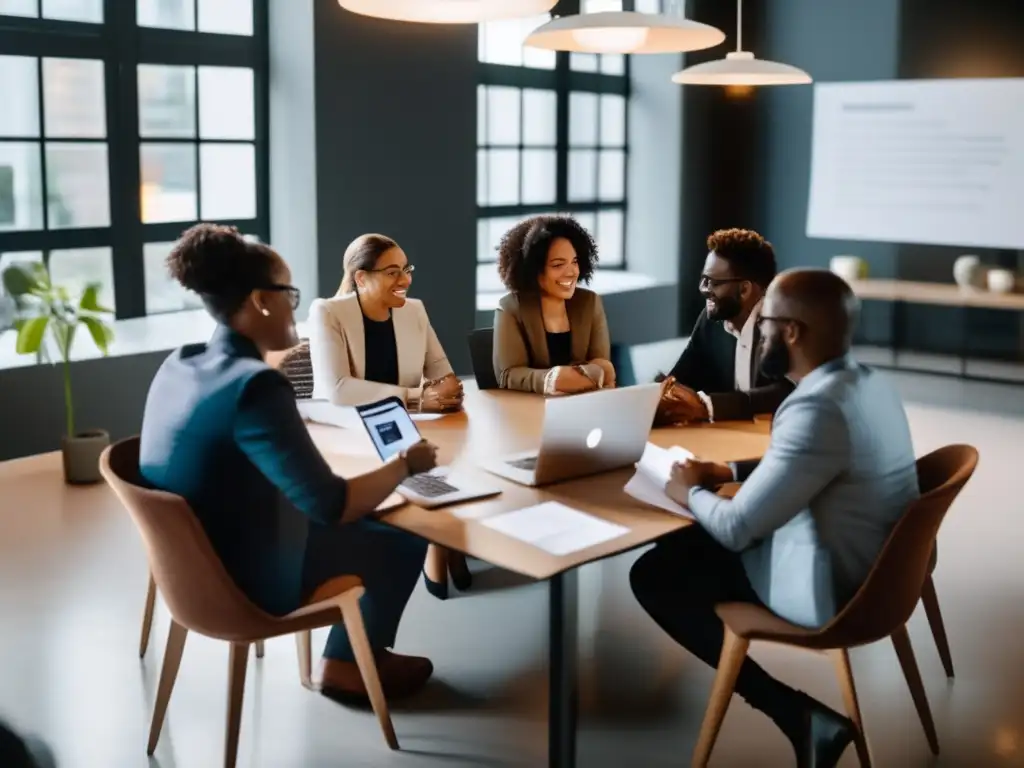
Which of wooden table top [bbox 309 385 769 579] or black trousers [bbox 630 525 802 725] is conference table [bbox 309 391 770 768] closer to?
wooden table top [bbox 309 385 769 579]

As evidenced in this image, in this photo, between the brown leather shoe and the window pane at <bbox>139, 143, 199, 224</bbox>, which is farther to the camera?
the window pane at <bbox>139, 143, 199, 224</bbox>

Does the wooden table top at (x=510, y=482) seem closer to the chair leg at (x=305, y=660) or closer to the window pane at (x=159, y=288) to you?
the chair leg at (x=305, y=660)

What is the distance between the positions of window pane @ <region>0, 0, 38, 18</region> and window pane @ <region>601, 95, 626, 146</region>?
458cm

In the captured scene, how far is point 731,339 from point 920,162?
197 inches

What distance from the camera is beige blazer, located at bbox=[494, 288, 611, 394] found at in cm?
389

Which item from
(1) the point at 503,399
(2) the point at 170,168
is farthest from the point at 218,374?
(2) the point at 170,168

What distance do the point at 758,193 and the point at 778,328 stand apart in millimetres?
6900

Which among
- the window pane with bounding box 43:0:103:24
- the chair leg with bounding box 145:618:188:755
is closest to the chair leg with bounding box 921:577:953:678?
the chair leg with bounding box 145:618:188:755

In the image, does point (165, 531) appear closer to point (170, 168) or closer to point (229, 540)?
point (229, 540)

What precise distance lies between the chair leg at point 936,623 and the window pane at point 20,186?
14.4 ft

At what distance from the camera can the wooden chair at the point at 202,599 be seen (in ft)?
7.68

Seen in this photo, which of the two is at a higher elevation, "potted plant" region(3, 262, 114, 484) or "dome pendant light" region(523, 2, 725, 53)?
"dome pendant light" region(523, 2, 725, 53)

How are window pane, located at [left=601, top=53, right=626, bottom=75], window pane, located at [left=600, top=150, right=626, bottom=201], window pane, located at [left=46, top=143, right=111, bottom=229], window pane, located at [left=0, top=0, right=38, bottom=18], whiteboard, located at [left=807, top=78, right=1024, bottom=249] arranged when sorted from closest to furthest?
window pane, located at [left=0, top=0, right=38, bottom=18], window pane, located at [left=46, top=143, right=111, bottom=229], whiteboard, located at [left=807, top=78, right=1024, bottom=249], window pane, located at [left=601, top=53, right=626, bottom=75], window pane, located at [left=600, top=150, right=626, bottom=201]

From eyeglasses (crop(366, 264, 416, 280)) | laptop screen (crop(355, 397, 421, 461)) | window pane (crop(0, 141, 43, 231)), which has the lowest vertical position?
laptop screen (crop(355, 397, 421, 461))
